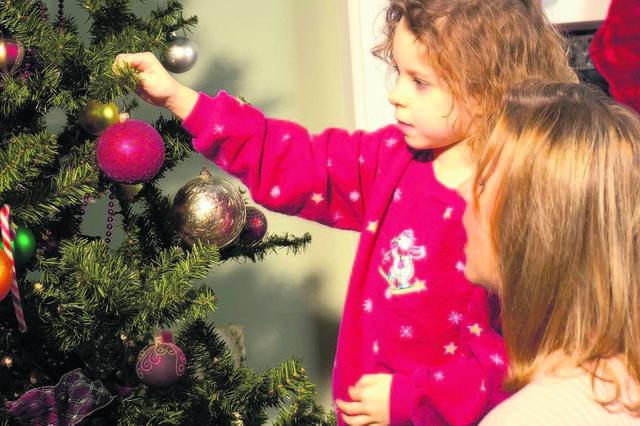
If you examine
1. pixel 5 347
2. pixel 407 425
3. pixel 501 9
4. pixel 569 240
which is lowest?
pixel 407 425

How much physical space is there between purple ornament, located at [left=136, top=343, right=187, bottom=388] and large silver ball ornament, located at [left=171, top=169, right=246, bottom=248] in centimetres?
16

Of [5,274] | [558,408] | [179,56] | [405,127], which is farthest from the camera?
[179,56]

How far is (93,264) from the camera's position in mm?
983

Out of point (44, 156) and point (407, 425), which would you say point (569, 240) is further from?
point (44, 156)

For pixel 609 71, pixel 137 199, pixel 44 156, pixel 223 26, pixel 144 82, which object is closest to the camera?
pixel 44 156

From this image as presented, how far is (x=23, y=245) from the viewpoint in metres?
0.97

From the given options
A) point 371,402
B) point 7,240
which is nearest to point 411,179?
point 371,402

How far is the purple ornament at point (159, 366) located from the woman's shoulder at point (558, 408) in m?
0.45

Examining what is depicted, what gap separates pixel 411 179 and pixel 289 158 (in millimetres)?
177

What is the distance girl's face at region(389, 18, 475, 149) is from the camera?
41.3 inches

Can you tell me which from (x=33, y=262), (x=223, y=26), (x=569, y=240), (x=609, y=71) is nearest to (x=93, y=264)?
(x=33, y=262)

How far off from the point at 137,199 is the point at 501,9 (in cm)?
57

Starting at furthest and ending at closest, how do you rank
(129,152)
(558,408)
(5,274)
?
(129,152)
(5,274)
(558,408)

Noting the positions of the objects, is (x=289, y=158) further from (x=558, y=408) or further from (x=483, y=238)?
(x=558, y=408)
